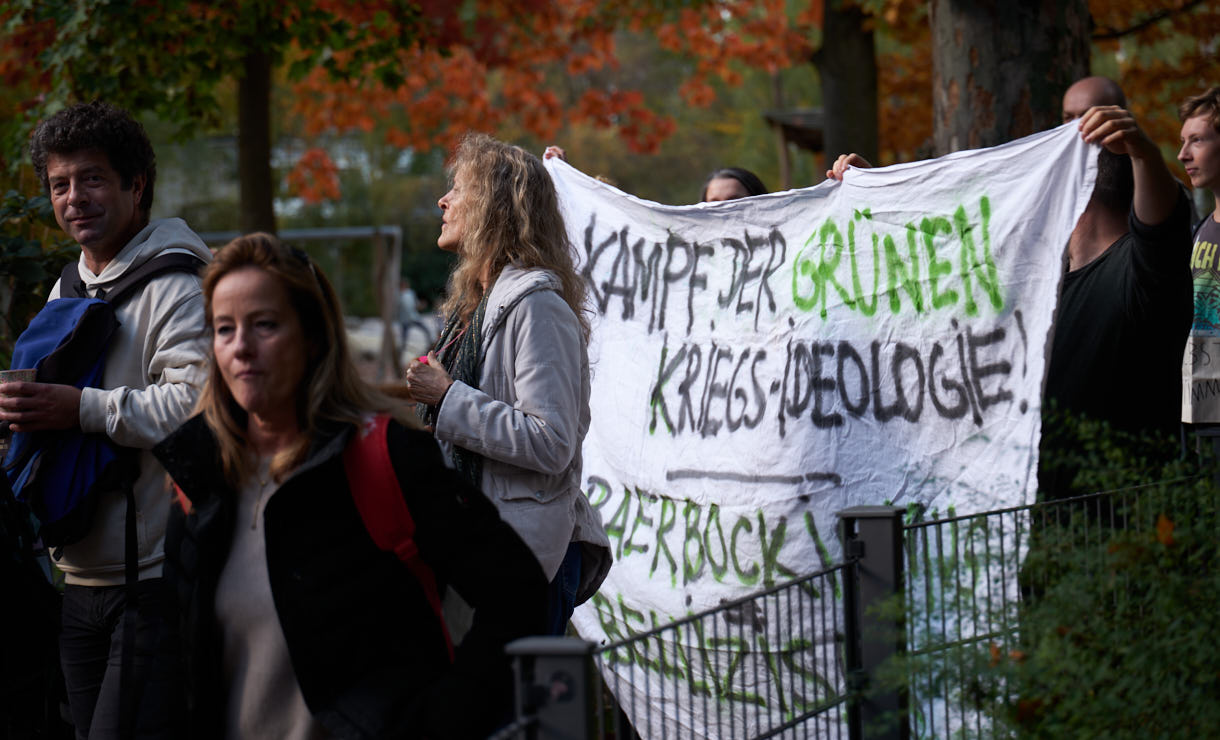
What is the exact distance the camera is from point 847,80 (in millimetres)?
11188

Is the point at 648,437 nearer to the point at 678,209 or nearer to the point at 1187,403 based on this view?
the point at 678,209

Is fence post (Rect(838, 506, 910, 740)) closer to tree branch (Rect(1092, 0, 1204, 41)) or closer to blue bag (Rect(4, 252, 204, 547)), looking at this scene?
blue bag (Rect(4, 252, 204, 547))

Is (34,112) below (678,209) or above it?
above

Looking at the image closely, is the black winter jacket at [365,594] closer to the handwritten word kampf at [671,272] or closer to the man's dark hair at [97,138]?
the man's dark hair at [97,138]

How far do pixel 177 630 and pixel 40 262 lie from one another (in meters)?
2.85

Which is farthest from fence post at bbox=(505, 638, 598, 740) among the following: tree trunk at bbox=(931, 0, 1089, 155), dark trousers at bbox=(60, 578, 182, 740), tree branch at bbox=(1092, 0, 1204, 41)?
tree branch at bbox=(1092, 0, 1204, 41)

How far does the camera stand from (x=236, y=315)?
2.29 meters

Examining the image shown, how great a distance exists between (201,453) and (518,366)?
0.95 m

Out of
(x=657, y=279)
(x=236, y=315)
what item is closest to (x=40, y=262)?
(x=657, y=279)

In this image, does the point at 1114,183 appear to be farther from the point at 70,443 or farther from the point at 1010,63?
the point at 70,443

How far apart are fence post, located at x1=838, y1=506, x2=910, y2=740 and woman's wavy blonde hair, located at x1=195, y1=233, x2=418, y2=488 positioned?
126 cm

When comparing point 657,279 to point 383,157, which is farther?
point 383,157

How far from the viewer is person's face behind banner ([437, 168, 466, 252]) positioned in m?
3.33

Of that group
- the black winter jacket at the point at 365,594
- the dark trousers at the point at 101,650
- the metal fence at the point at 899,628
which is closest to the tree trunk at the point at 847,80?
the metal fence at the point at 899,628
